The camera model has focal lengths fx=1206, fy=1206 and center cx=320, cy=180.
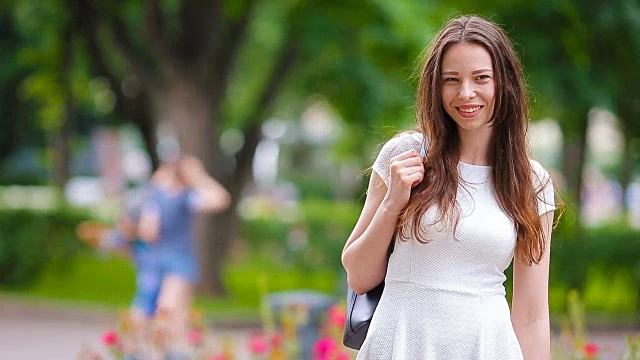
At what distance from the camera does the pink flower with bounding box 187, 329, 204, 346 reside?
7.24m

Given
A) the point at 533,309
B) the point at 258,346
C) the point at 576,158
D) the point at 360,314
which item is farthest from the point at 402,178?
the point at 576,158

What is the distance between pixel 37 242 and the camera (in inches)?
744

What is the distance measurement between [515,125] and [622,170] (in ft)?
73.8

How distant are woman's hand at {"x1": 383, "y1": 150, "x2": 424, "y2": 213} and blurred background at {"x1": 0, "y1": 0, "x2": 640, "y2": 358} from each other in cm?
897

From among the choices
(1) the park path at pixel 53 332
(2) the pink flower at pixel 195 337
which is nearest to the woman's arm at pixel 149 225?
(2) the pink flower at pixel 195 337

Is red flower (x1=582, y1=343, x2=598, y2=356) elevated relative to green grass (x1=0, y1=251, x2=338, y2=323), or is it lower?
elevated

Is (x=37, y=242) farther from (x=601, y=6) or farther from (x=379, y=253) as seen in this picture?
(x=379, y=253)

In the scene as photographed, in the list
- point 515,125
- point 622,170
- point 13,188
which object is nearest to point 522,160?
point 515,125

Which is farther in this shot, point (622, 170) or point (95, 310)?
point (622, 170)

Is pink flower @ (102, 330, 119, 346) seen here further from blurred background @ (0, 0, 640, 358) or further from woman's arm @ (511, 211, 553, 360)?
blurred background @ (0, 0, 640, 358)

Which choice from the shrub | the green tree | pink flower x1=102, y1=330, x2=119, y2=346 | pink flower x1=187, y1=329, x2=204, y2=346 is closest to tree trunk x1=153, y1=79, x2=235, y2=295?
the green tree

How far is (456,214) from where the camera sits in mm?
3152

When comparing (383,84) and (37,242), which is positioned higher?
(383,84)

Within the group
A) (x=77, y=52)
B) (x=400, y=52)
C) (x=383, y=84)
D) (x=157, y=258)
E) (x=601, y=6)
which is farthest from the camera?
(x=77, y=52)
